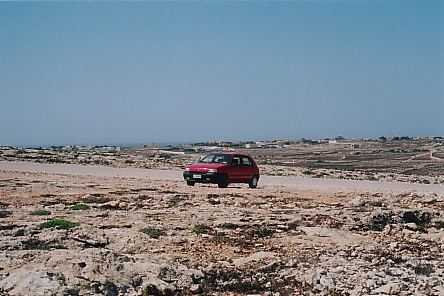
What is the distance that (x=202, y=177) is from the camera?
22828mm

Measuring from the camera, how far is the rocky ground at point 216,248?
7922 mm

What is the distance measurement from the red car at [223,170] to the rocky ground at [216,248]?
23.4 feet

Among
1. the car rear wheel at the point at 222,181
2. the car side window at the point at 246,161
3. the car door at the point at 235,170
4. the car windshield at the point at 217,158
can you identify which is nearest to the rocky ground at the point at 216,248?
the car rear wheel at the point at 222,181

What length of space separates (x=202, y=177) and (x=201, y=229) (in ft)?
38.0

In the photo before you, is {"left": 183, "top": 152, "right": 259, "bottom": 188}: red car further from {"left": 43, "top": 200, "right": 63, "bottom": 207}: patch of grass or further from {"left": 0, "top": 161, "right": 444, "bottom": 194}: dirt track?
{"left": 43, "top": 200, "right": 63, "bottom": 207}: patch of grass

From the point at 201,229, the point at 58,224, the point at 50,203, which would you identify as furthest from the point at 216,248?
the point at 50,203

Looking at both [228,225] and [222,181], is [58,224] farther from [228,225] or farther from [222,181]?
[222,181]

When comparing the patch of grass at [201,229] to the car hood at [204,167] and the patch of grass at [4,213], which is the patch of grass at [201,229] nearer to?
the patch of grass at [4,213]

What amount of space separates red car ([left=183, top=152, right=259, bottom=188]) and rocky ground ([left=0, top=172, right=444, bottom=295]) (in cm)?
712

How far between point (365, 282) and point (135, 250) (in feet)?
12.7

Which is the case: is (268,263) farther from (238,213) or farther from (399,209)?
(399,209)

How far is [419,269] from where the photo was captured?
9.14 m

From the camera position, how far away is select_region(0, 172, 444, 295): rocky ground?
7.92 metres

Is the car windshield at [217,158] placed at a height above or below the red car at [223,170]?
above
